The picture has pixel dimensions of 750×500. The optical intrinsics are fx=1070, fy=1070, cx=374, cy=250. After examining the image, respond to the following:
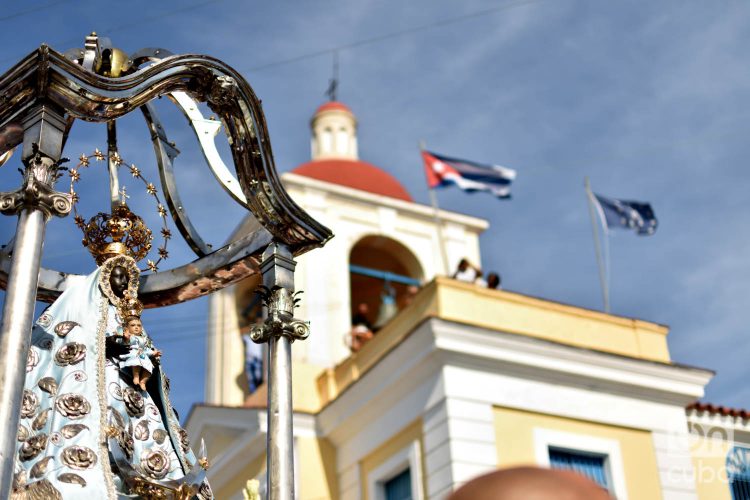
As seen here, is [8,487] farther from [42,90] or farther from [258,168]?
[258,168]

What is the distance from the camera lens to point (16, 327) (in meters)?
4.41

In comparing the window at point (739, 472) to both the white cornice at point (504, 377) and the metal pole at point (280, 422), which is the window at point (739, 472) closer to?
the white cornice at point (504, 377)

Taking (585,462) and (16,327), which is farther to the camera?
(585,462)

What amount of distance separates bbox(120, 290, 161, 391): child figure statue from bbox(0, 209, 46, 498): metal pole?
1.01m

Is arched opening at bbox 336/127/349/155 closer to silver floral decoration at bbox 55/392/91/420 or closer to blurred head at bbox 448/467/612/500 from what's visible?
silver floral decoration at bbox 55/392/91/420

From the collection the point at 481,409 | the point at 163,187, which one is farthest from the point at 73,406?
the point at 481,409

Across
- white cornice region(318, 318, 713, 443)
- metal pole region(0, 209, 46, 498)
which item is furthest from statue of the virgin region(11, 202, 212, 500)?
white cornice region(318, 318, 713, 443)

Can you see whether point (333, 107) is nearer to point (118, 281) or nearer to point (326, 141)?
point (326, 141)

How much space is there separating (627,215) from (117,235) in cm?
1246

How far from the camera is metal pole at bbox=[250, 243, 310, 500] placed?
568 cm

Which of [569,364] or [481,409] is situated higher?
[569,364]

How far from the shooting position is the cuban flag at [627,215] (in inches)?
675

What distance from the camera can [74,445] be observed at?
491 cm

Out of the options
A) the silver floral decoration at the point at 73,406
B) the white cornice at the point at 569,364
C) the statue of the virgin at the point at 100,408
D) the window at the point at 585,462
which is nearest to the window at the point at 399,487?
the white cornice at the point at 569,364
